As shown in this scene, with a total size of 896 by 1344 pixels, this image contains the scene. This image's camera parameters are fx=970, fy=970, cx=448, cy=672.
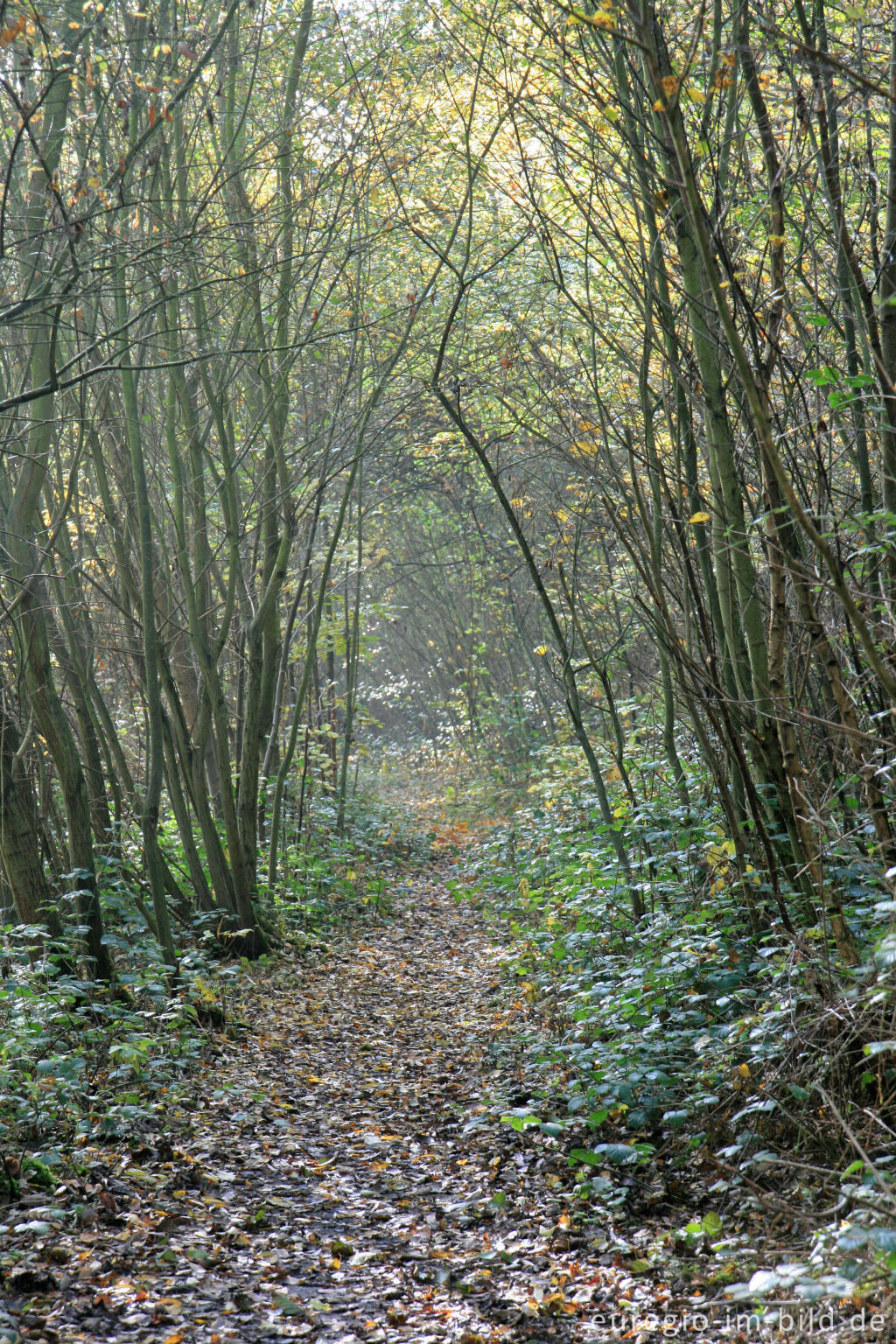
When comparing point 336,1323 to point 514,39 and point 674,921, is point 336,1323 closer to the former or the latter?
point 674,921

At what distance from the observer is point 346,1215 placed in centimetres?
356

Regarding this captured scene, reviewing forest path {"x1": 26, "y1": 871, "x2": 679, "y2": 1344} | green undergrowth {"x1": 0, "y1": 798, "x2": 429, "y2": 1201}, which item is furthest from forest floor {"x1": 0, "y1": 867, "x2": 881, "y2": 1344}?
green undergrowth {"x1": 0, "y1": 798, "x2": 429, "y2": 1201}

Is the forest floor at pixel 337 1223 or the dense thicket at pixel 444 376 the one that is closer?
the forest floor at pixel 337 1223

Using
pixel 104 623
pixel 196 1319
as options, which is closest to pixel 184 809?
pixel 104 623

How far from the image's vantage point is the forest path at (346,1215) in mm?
2717

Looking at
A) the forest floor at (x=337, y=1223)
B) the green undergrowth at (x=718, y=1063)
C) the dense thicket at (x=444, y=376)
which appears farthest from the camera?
the dense thicket at (x=444, y=376)

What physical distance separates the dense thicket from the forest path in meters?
1.24

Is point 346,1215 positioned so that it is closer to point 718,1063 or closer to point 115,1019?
point 718,1063

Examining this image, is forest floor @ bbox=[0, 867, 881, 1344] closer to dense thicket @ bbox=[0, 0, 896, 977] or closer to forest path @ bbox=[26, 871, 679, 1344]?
forest path @ bbox=[26, 871, 679, 1344]

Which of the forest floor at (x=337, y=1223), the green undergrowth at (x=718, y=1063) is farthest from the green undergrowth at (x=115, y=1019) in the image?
the green undergrowth at (x=718, y=1063)

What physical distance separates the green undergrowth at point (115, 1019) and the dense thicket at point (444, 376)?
234mm

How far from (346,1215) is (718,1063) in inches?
58.2

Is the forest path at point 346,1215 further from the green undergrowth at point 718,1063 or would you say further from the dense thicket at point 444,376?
the dense thicket at point 444,376

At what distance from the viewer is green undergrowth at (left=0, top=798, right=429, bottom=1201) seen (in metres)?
3.68
